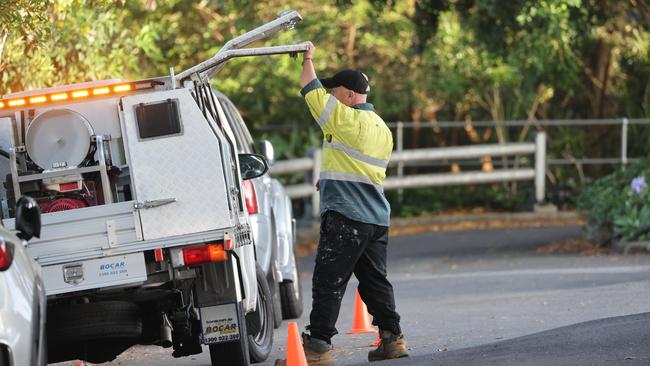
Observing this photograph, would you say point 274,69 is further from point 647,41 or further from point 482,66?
point 647,41

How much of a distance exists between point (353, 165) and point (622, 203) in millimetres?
8380

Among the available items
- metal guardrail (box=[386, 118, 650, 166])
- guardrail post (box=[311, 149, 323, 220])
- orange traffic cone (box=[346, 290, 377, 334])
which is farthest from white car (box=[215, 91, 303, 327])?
metal guardrail (box=[386, 118, 650, 166])

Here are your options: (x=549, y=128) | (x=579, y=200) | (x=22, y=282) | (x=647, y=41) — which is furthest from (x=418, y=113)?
(x=22, y=282)

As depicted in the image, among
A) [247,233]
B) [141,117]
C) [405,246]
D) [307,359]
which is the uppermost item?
[141,117]

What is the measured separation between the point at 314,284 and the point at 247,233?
1.91 ft

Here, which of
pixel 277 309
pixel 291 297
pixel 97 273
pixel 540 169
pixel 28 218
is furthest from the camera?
pixel 540 169

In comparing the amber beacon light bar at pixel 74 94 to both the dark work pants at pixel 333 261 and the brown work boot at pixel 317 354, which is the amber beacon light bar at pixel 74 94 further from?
the brown work boot at pixel 317 354

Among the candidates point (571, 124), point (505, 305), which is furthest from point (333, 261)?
point (571, 124)

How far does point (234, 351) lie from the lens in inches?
348

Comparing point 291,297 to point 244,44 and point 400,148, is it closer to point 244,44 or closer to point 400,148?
point 244,44

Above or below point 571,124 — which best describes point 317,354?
above

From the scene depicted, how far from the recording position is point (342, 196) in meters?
9.13

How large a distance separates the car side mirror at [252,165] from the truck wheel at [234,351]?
1586 mm

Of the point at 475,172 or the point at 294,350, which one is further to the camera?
the point at 475,172
